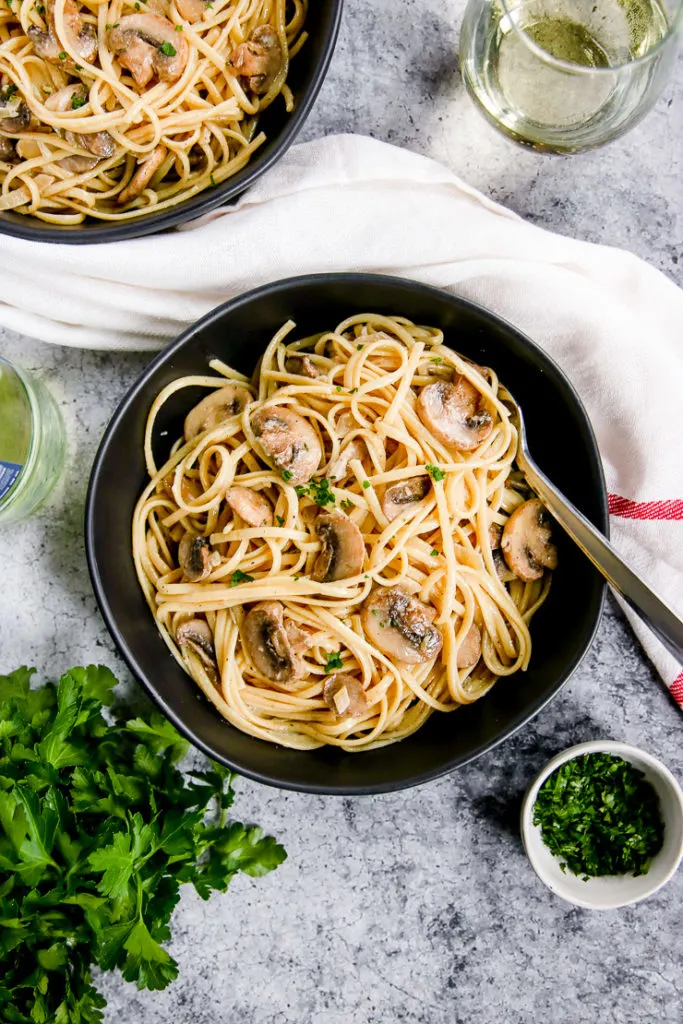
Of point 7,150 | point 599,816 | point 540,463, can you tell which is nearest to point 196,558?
point 540,463

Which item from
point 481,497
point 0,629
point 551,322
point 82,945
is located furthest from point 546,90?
point 82,945

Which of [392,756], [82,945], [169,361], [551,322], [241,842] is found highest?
[551,322]

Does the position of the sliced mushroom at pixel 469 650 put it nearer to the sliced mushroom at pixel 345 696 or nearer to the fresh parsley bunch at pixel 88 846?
the sliced mushroom at pixel 345 696

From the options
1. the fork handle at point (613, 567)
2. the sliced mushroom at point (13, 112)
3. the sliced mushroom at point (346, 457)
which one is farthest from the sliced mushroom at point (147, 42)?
the fork handle at point (613, 567)

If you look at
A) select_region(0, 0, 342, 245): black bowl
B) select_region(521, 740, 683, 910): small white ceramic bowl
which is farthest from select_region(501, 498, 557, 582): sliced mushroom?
select_region(0, 0, 342, 245): black bowl

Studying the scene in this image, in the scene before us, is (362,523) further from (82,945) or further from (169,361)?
(82,945)
